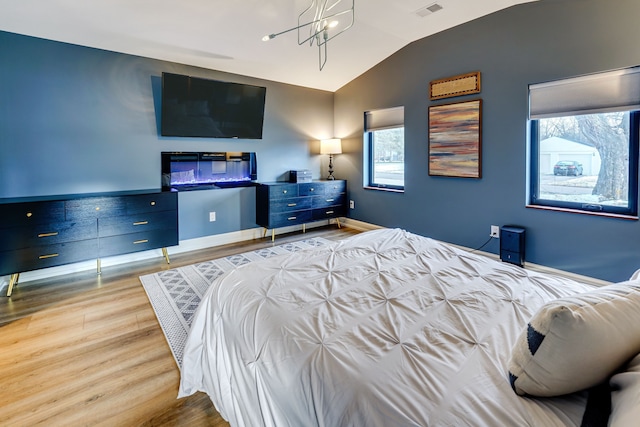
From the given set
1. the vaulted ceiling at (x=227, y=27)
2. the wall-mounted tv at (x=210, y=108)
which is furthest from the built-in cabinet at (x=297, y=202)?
the vaulted ceiling at (x=227, y=27)

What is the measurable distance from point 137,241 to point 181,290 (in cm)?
96

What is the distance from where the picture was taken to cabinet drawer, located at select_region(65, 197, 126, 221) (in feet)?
10.6

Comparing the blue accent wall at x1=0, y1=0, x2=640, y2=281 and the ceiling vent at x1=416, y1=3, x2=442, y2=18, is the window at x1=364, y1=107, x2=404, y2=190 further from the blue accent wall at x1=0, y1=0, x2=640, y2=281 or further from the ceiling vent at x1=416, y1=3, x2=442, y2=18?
the ceiling vent at x1=416, y1=3, x2=442, y2=18

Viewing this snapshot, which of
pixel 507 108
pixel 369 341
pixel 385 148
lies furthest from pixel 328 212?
pixel 369 341

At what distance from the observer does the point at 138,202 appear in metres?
3.60

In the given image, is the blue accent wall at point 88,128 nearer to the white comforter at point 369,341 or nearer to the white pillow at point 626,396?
the white comforter at point 369,341

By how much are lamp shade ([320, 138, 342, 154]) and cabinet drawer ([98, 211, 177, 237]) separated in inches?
103

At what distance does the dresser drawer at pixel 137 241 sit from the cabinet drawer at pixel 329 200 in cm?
212

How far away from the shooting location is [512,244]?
3471 millimetres

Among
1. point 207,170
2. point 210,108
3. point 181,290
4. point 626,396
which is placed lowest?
point 181,290

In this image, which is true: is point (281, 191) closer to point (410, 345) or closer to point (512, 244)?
point (512, 244)

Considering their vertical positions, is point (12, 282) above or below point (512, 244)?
below

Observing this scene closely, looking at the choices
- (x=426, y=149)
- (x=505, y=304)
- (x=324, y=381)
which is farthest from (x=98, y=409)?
(x=426, y=149)

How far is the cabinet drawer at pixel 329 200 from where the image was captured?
5188 mm
